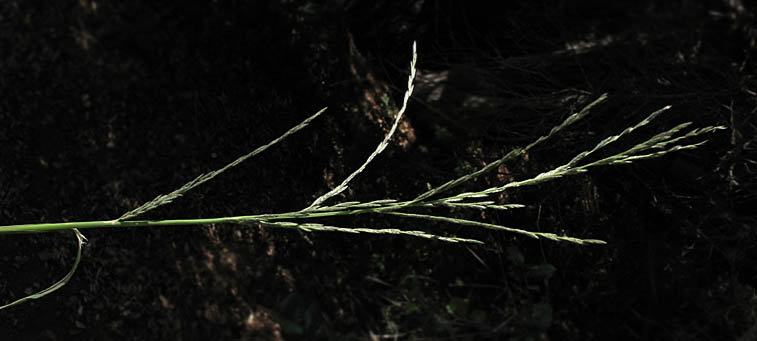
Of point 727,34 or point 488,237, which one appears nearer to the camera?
point 727,34

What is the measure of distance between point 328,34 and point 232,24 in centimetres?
61

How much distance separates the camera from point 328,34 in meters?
4.09


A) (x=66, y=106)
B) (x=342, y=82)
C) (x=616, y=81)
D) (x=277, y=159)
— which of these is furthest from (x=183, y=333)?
(x=616, y=81)

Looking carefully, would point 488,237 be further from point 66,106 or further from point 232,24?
point 66,106

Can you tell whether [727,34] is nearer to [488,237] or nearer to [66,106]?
[488,237]

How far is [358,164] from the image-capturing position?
13.2ft

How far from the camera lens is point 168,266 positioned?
11.8 ft

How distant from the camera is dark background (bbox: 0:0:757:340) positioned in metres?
3.47

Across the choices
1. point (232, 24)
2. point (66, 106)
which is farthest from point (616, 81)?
point (66, 106)

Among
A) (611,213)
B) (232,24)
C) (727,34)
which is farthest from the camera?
(232,24)

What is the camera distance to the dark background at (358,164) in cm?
347

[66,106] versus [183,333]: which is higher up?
[66,106]

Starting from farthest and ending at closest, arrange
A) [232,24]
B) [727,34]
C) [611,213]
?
[232,24]
[611,213]
[727,34]

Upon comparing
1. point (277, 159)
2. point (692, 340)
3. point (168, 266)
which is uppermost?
point (277, 159)
